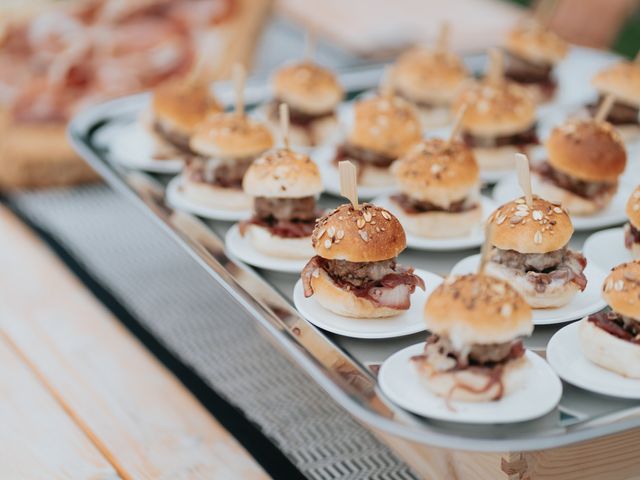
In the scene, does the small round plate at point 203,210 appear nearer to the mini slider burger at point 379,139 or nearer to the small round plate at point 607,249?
the mini slider burger at point 379,139

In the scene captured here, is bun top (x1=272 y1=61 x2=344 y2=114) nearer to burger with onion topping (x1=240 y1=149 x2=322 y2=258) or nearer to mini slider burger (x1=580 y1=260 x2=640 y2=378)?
burger with onion topping (x1=240 y1=149 x2=322 y2=258)

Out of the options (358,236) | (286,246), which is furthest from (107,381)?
(358,236)

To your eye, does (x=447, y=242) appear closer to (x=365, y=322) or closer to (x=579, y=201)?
(x=579, y=201)

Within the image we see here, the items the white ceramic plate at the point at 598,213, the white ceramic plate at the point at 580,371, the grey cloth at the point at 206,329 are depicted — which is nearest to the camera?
the white ceramic plate at the point at 580,371

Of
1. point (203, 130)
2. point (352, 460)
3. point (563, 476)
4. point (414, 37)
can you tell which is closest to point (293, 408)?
point (352, 460)

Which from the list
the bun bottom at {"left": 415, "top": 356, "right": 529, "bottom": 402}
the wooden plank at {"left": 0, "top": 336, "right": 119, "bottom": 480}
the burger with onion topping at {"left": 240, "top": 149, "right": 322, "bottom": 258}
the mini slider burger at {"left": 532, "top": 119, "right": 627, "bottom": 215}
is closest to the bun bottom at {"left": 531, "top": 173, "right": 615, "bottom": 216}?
the mini slider burger at {"left": 532, "top": 119, "right": 627, "bottom": 215}

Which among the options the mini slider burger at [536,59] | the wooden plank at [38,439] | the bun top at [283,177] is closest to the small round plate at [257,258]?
the bun top at [283,177]
